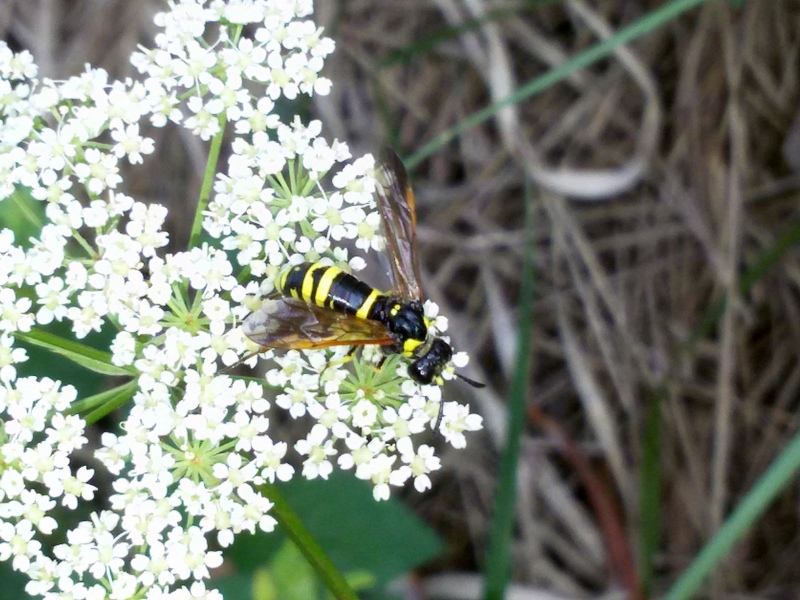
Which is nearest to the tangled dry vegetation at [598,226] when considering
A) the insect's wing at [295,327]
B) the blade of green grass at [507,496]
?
the blade of green grass at [507,496]

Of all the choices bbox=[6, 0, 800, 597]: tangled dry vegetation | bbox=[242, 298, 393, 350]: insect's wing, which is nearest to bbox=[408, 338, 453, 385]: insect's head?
bbox=[242, 298, 393, 350]: insect's wing

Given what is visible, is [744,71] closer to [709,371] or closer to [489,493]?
[709,371]

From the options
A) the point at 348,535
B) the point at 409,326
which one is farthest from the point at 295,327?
the point at 348,535

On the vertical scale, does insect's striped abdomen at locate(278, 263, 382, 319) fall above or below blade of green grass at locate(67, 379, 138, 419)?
above

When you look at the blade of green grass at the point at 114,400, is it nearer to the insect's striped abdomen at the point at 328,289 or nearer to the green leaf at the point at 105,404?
the green leaf at the point at 105,404

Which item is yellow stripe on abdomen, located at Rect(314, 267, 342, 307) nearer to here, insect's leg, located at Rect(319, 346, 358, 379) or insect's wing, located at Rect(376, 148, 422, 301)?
insect's leg, located at Rect(319, 346, 358, 379)

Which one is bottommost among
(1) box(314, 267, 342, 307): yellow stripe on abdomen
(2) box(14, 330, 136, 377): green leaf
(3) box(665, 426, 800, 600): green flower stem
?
(3) box(665, 426, 800, 600): green flower stem

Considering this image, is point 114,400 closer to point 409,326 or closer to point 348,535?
point 409,326

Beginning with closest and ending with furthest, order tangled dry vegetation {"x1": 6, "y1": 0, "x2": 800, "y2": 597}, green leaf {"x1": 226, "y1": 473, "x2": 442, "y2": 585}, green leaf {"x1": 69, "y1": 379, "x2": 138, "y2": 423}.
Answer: green leaf {"x1": 69, "y1": 379, "x2": 138, "y2": 423}, green leaf {"x1": 226, "y1": 473, "x2": 442, "y2": 585}, tangled dry vegetation {"x1": 6, "y1": 0, "x2": 800, "y2": 597}

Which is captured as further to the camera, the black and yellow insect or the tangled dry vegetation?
the tangled dry vegetation

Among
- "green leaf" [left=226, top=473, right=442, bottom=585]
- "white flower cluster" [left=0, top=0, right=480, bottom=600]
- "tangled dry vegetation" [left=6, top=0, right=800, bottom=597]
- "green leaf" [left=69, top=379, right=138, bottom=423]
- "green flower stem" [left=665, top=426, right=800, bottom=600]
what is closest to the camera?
"white flower cluster" [left=0, top=0, right=480, bottom=600]
